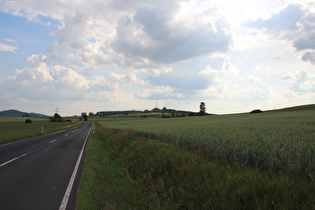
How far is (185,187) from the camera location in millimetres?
4070

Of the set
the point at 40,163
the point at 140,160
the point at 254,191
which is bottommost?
the point at 40,163

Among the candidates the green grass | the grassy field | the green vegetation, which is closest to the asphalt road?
the green grass

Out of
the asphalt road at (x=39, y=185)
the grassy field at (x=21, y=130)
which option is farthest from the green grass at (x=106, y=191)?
the grassy field at (x=21, y=130)

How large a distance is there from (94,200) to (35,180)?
11.0 ft

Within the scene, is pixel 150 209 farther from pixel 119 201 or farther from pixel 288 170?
pixel 288 170

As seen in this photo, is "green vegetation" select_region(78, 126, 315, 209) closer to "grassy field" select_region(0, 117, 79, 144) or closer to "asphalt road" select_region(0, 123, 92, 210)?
"asphalt road" select_region(0, 123, 92, 210)

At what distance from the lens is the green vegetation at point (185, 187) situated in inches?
108

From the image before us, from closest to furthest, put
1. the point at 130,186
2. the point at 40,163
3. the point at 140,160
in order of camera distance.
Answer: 1. the point at 130,186
2. the point at 140,160
3. the point at 40,163

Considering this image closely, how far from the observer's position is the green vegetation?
2.74 meters

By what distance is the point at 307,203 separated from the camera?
238 cm

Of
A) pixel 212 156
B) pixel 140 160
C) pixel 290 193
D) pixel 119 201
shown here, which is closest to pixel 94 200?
pixel 119 201

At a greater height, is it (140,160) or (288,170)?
(288,170)

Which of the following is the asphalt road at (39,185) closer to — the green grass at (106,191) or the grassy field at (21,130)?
the green grass at (106,191)

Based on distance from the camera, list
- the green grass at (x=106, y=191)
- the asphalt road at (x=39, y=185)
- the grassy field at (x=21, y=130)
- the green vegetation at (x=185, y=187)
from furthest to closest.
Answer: the grassy field at (x=21, y=130)
the asphalt road at (x=39, y=185)
the green grass at (x=106, y=191)
the green vegetation at (x=185, y=187)
